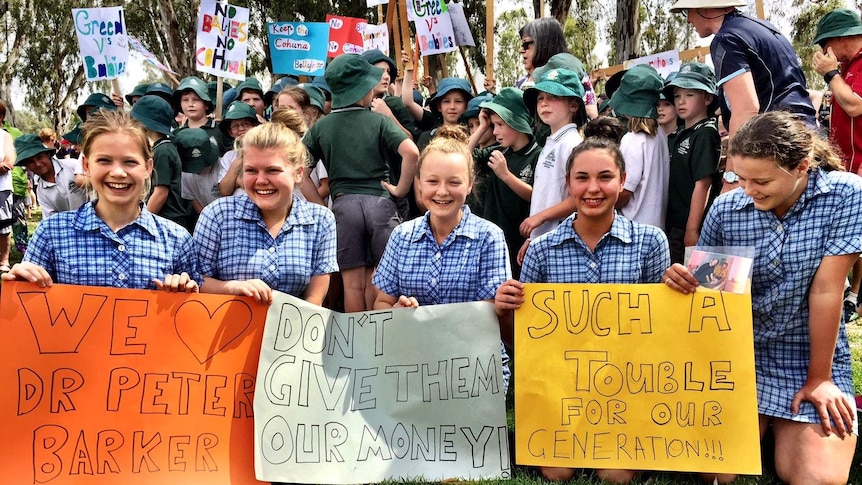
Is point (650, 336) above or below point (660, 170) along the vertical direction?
below

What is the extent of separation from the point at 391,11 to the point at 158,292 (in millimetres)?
9293

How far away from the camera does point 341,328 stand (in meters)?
3.39

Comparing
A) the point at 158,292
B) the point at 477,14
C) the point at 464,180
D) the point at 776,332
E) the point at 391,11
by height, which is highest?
the point at 477,14

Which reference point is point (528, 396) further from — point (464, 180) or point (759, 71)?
point (759, 71)

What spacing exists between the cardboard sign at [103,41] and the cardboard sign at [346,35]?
11.2 ft

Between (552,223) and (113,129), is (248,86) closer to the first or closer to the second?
(552,223)

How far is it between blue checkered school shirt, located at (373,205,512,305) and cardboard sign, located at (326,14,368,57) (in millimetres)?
7655

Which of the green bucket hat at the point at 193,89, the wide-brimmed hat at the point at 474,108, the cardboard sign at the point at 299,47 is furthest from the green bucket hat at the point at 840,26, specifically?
the cardboard sign at the point at 299,47

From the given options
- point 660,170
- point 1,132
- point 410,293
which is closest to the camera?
point 410,293

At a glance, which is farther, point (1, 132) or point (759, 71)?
point (1, 132)

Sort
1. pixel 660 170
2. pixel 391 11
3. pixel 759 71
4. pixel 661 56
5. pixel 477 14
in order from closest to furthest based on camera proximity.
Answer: pixel 759 71 → pixel 660 170 → pixel 661 56 → pixel 391 11 → pixel 477 14

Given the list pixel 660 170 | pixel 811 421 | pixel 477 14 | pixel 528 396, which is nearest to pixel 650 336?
pixel 528 396

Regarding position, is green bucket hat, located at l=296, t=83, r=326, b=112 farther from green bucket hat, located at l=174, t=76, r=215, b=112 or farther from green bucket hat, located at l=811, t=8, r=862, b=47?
green bucket hat, located at l=811, t=8, r=862, b=47

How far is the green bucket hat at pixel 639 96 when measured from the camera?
4.80 meters
